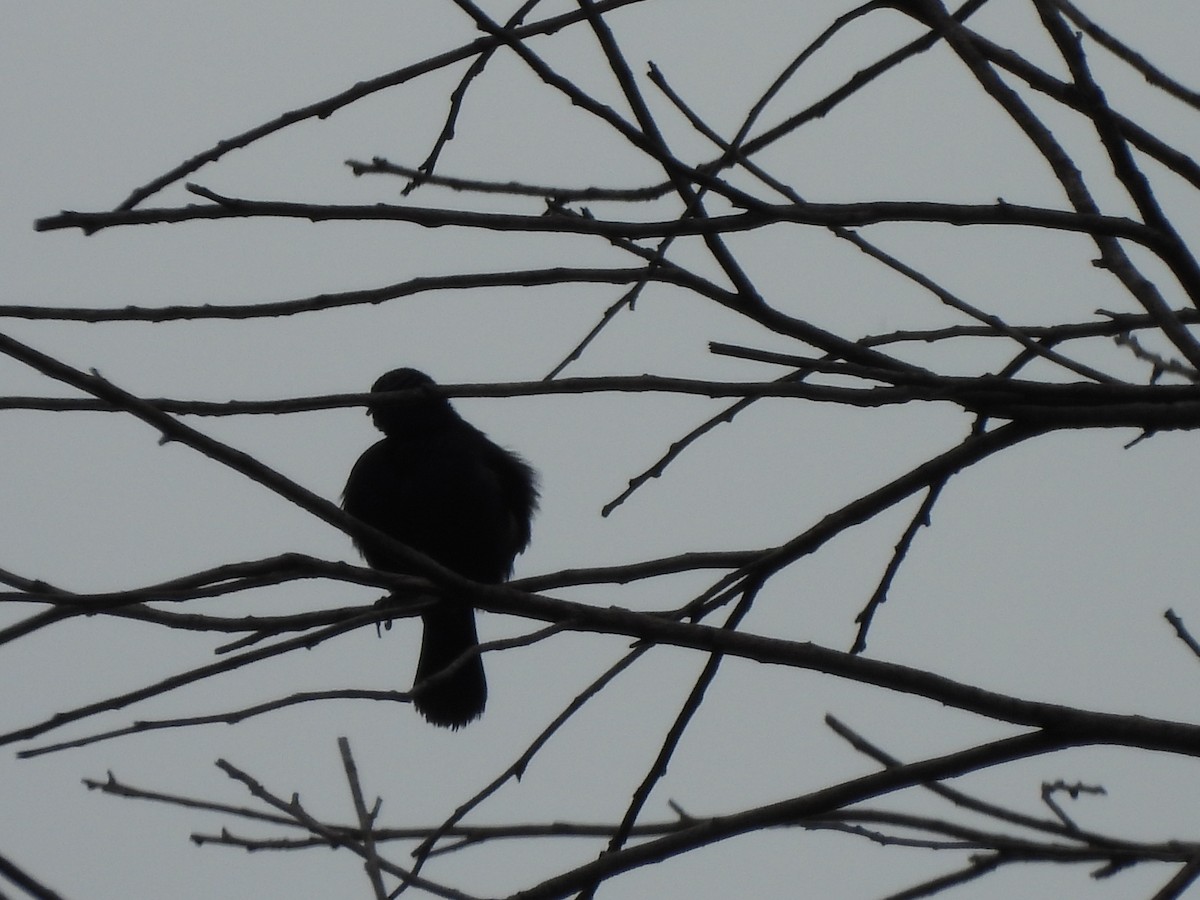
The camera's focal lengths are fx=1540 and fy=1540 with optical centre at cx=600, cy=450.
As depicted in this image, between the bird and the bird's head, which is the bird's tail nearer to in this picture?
the bird

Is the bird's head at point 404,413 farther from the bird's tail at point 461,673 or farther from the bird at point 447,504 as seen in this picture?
the bird's tail at point 461,673

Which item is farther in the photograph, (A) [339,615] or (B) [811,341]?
(B) [811,341]

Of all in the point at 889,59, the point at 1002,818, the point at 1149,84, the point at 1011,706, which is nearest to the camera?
the point at 1011,706

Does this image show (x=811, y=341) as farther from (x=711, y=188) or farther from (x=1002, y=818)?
(x=1002, y=818)

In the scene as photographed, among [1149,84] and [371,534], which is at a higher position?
[1149,84]

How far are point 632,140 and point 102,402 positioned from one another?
2.01ft

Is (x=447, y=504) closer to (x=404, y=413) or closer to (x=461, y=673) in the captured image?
(x=404, y=413)

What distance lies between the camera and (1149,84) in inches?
68.5

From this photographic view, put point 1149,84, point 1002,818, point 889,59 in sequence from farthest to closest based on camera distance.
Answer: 1. point 889,59
2. point 1149,84
3. point 1002,818

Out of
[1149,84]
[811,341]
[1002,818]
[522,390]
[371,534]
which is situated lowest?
[1002,818]

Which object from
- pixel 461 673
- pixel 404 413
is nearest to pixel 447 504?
pixel 404 413

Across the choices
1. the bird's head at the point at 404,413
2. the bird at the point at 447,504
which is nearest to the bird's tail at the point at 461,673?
the bird at the point at 447,504

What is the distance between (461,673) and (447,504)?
1.99ft

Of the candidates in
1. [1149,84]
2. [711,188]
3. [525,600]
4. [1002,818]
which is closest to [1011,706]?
[1002,818]
